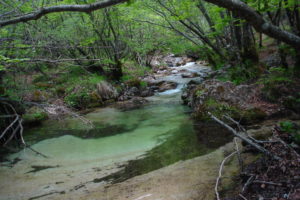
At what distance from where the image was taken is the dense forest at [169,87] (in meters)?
3.17

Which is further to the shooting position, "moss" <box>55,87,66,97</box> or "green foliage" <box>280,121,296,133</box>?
"moss" <box>55,87,66,97</box>

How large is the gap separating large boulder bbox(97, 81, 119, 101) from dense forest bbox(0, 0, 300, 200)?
0.06 m

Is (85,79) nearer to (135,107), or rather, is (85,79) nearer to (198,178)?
(135,107)

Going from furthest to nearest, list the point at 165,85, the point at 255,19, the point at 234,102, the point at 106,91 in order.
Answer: the point at 165,85, the point at 106,91, the point at 234,102, the point at 255,19

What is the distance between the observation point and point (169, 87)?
1570cm

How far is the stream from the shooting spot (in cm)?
430

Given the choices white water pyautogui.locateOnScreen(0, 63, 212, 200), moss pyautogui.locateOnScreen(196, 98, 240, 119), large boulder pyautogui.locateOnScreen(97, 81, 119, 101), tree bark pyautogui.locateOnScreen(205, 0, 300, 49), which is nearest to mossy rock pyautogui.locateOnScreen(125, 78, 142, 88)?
large boulder pyautogui.locateOnScreen(97, 81, 119, 101)

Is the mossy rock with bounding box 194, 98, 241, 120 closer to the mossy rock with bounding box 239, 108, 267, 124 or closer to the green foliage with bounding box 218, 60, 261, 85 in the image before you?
the mossy rock with bounding box 239, 108, 267, 124

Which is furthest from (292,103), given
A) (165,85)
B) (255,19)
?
(165,85)

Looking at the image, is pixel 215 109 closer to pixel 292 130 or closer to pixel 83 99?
pixel 292 130

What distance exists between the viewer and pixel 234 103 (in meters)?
7.54

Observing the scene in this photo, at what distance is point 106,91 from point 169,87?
14.3 ft

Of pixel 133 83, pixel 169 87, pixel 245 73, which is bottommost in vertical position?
pixel 169 87

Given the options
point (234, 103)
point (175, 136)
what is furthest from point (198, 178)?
point (234, 103)
